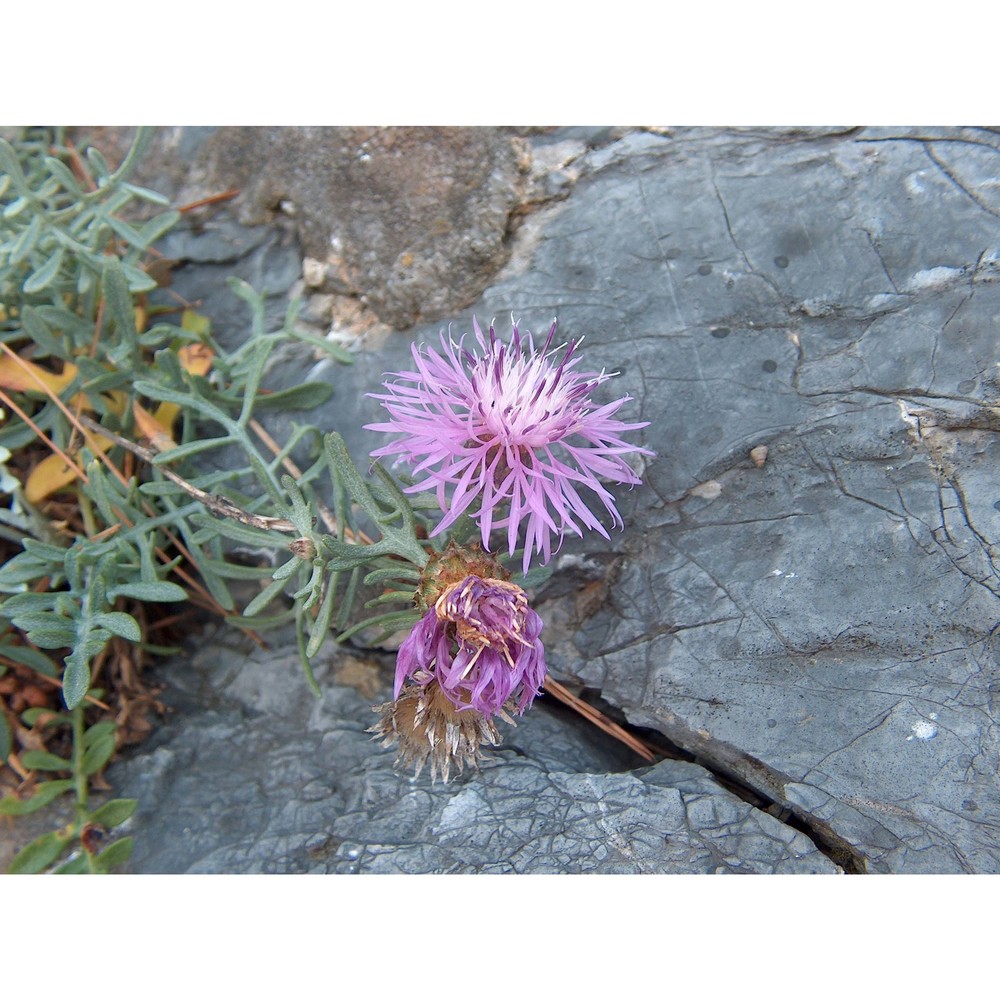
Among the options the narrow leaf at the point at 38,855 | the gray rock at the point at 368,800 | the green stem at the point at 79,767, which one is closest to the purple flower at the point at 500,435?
the gray rock at the point at 368,800

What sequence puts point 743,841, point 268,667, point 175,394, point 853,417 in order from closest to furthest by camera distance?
point 743,841, point 853,417, point 175,394, point 268,667

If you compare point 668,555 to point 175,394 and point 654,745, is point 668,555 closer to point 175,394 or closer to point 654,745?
Answer: point 654,745

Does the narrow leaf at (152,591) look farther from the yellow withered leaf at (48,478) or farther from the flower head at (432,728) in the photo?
the flower head at (432,728)

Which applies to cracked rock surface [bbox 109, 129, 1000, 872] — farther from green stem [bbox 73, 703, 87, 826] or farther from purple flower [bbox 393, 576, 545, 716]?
purple flower [bbox 393, 576, 545, 716]

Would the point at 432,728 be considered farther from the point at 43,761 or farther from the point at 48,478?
the point at 48,478

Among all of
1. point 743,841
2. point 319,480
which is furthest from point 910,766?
point 319,480

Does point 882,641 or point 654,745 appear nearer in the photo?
point 882,641

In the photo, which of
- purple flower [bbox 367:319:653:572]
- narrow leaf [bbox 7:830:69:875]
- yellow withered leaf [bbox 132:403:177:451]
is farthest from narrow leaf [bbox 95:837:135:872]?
purple flower [bbox 367:319:653:572]
